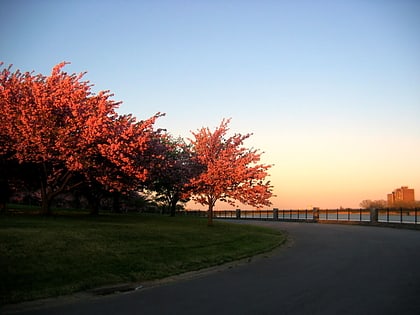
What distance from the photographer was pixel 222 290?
8.95 meters

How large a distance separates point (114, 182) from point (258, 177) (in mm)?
9506

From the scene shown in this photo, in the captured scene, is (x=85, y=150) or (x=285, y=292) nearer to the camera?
(x=285, y=292)

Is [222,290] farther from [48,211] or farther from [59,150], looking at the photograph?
[48,211]

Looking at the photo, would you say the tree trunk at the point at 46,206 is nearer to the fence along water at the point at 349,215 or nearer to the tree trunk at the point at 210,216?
the tree trunk at the point at 210,216

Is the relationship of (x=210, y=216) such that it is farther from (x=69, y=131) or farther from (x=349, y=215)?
(x=349, y=215)

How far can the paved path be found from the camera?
7.26 meters

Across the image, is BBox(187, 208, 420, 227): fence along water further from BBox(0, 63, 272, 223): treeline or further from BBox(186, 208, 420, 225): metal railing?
BBox(0, 63, 272, 223): treeline

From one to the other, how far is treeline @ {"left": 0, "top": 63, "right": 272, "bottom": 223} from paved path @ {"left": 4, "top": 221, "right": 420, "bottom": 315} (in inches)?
486

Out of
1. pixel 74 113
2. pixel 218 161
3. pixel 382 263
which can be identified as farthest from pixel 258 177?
pixel 382 263

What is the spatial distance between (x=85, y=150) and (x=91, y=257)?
11.8 meters

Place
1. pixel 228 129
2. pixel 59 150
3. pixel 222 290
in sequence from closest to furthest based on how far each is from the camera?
pixel 222 290 → pixel 59 150 → pixel 228 129

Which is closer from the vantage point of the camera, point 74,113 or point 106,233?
point 106,233

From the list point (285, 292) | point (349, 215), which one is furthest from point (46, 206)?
point (349, 215)

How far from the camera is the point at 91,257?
11641 millimetres
